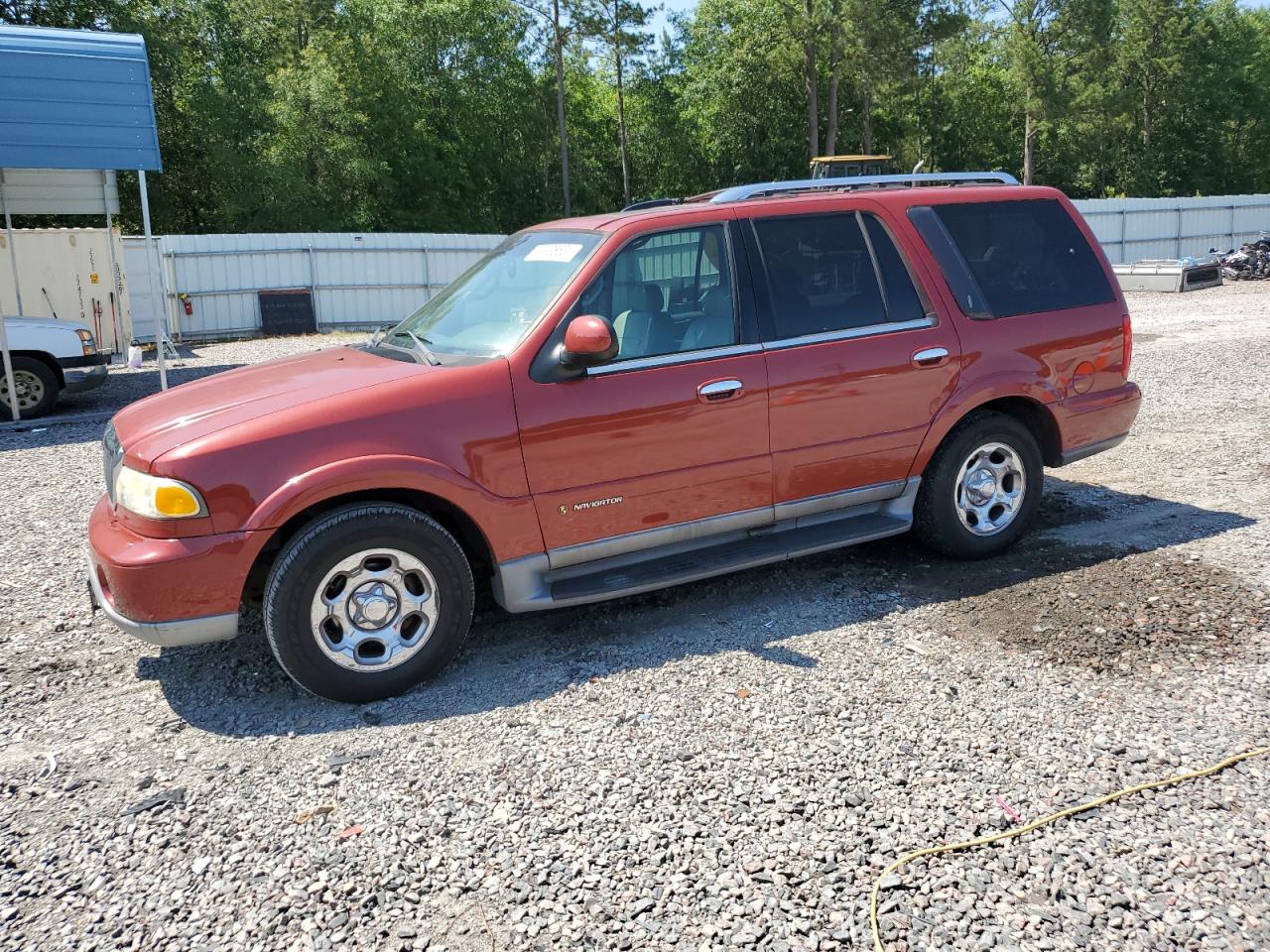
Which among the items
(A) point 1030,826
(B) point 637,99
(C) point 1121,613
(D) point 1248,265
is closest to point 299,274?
(C) point 1121,613

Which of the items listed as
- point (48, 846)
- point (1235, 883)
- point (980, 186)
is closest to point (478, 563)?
point (48, 846)

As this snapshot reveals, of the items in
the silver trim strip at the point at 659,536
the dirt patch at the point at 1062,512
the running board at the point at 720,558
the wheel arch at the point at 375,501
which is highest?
the wheel arch at the point at 375,501

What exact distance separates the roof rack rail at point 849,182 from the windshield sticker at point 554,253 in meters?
0.84

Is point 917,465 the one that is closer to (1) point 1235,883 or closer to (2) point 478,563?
(2) point 478,563

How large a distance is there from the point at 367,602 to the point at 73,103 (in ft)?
29.7

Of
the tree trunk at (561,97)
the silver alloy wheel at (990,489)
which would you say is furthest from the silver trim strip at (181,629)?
the tree trunk at (561,97)

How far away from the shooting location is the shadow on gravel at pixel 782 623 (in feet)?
14.4

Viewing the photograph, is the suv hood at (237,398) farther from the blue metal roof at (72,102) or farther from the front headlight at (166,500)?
the blue metal roof at (72,102)

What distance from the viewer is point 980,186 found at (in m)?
5.95

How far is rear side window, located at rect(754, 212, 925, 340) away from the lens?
5070 millimetres

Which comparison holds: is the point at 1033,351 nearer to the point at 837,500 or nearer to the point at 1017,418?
the point at 1017,418

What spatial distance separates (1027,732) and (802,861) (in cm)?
121

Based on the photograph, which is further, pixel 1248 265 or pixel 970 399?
pixel 1248 265

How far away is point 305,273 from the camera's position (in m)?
23.3
